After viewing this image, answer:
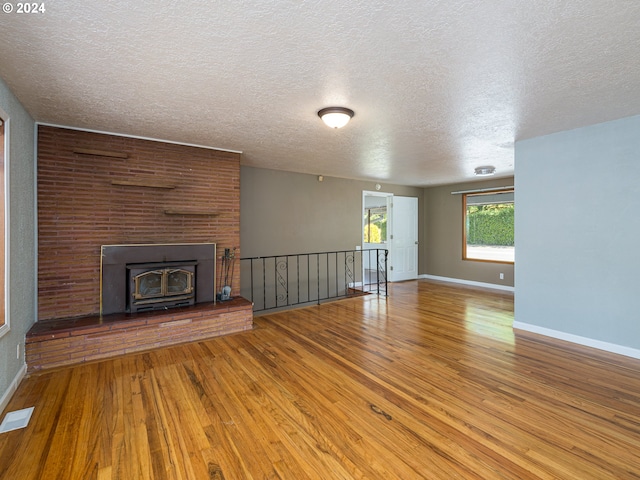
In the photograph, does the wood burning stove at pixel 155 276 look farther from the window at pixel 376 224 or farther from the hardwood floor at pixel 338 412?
the window at pixel 376 224

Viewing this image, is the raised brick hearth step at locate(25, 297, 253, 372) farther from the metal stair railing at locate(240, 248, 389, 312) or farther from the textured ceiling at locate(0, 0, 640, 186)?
the textured ceiling at locate(0, 0, 640, 186)

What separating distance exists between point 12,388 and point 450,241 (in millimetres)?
7807

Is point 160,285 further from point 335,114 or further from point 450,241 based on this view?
point 450,241

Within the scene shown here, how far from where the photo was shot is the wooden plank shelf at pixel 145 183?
3632 millimetres

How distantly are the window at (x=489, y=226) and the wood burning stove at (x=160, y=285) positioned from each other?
612 centimetres

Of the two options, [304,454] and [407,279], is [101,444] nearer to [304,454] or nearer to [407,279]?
[304,454]

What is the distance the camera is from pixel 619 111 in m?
2.98

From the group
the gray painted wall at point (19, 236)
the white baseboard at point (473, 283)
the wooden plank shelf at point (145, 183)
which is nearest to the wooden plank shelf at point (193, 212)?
the wooden plank shelf at point (145, 183)

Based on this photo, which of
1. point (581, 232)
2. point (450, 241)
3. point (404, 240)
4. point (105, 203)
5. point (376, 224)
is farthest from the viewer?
point (376, 224)

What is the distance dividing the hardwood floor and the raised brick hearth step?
179 mm

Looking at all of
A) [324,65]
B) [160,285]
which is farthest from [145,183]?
[324,65]

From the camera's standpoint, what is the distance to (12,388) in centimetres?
248

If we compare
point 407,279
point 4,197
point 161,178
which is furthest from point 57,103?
point 407,279

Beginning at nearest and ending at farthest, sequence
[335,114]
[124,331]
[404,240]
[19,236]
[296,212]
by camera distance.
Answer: [19,236] → [335,114] → [124,331] → [296,212] → [404,240]
